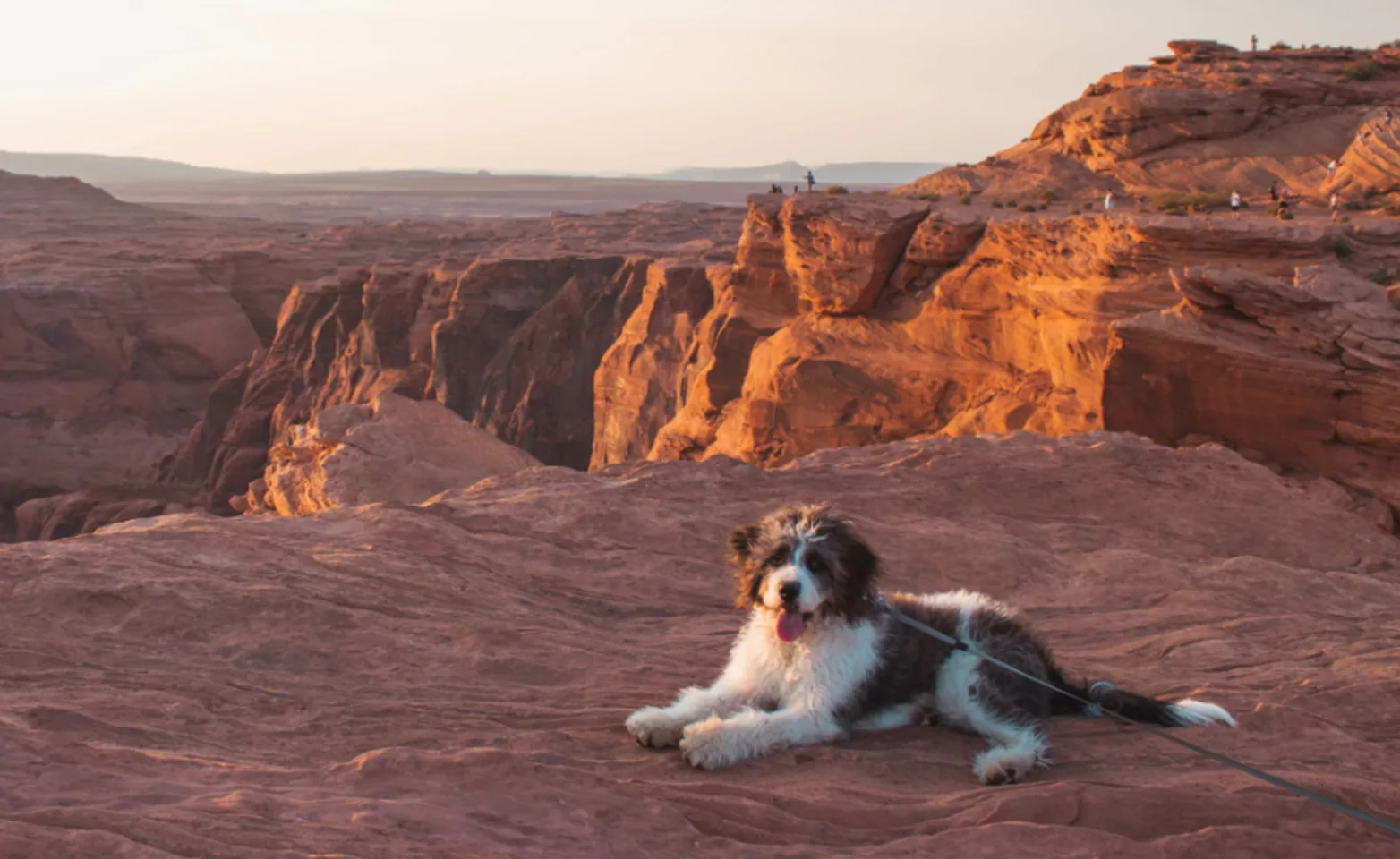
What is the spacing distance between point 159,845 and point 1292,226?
18.9 meters

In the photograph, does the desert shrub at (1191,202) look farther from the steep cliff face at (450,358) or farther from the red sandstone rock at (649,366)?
the steep cliff face at (450,358)

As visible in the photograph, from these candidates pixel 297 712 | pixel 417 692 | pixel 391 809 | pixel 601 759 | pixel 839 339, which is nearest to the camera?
pixel 391 809

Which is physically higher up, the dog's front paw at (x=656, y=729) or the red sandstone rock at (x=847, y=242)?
the red sandstone rock at (x=847, y=242)

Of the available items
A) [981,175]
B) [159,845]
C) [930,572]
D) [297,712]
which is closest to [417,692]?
[297,712]

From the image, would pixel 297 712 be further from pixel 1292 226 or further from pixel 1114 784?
pixel 1292 226

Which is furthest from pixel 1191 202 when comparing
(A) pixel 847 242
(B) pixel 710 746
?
(B) pixel 710 746

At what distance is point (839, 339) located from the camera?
2481 centimetres

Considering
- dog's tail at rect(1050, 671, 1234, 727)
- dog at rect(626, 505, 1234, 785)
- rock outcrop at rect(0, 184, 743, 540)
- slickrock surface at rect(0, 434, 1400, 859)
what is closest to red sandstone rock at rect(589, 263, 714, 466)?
rock outcrop at rect(0, 184, 743, 540)

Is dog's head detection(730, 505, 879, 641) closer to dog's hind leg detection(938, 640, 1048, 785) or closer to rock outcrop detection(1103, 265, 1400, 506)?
dog's hind leg detection(938, 640, 1048, 785)

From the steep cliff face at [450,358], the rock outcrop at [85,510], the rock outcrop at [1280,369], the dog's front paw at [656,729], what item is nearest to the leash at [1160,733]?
the dog's front paw at [656,729]

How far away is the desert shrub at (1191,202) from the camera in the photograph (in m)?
23.0

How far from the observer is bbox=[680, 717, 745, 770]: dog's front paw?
425 cm

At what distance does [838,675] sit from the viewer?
4438 mm

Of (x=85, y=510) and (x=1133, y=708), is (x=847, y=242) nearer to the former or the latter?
(x=1133, y=708)
